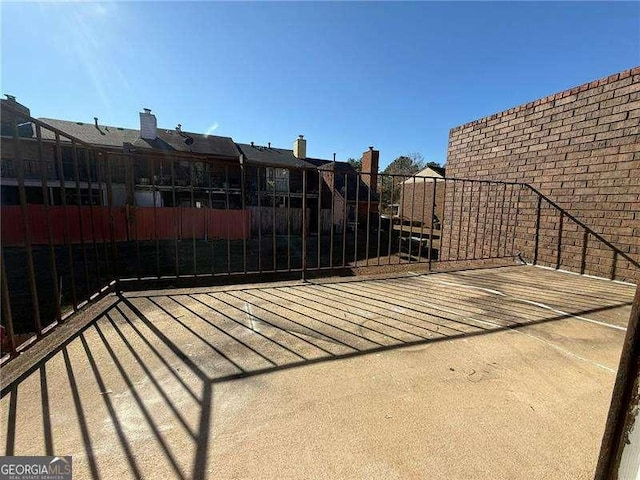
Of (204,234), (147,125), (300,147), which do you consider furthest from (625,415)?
(300,147)

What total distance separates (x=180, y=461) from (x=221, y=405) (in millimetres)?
281

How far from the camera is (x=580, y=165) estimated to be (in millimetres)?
3957

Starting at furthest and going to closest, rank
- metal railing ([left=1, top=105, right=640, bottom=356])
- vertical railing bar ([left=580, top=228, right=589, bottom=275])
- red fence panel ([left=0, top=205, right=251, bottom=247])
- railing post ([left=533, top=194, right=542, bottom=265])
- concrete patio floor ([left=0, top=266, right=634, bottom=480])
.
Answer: red fence panel ([left=0, top=205, right=251, bottom=247])
railing post ([left=533, top=194, right=542, bottom=265])
vertical railing bar ([left=580, top=228, right=589, bottom=275])
metal railing ([left=1, top=105, right=640, bottom=356])
concrete patio floor ([left=0, top=266, right=634, bottom=480])

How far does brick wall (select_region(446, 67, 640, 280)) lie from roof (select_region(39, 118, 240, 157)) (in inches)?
734

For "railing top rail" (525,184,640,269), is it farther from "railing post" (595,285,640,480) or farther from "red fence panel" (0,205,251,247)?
"red fence panel" (0,205,251,247)

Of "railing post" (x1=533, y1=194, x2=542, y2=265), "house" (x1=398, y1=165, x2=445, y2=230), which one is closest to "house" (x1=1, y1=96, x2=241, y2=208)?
"house" (x1=398, y1=165, x2=445, y2=230)

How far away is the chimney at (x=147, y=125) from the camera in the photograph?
1783cm

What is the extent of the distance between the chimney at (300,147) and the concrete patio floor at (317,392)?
2327 cm

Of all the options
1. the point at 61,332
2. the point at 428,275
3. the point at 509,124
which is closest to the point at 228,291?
the point at 61,332

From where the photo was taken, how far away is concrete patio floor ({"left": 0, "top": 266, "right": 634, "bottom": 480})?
103 cm

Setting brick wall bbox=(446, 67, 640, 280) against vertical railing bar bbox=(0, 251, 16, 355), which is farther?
brick wall bbox=(446, 67, 640, 280)

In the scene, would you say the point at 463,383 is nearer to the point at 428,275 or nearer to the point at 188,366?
the point at 188,366

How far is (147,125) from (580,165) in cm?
2088

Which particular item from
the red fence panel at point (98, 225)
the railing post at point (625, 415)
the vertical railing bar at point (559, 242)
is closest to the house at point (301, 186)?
the red fence panel at point (98, 225)
